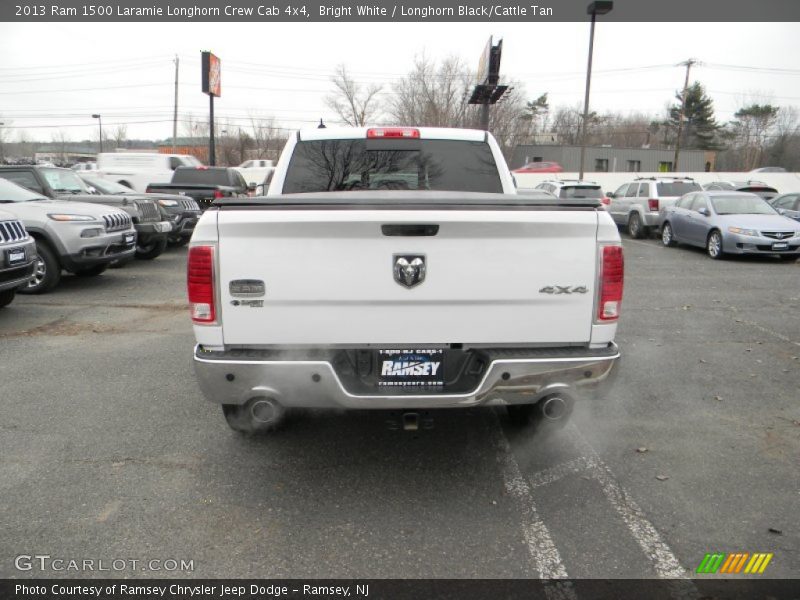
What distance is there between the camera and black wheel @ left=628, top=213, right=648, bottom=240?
18.0 m

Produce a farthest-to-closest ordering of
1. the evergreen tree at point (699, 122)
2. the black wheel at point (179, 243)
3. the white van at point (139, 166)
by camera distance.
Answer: the evergreen tree at point (699, 122), the white van at point (139, 166), the black wheel at point (179, 243)

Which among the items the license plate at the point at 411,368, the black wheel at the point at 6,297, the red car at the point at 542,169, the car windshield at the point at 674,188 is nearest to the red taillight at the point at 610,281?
the license plate at the point at 411,368

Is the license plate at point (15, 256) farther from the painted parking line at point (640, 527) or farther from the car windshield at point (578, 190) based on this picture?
the car windshield at point (578, 190)

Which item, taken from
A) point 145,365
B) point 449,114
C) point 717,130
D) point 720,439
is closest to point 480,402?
point 720,439

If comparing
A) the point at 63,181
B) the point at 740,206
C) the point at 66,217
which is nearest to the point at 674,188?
the point at 740,206

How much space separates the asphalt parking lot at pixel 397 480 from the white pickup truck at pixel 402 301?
A: 566 millimetres

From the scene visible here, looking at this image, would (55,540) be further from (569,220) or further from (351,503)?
(569,220)

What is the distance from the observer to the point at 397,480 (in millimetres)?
3488

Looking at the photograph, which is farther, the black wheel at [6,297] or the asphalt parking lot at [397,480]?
the black wheel at [6,297]

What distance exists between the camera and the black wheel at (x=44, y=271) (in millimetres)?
8859

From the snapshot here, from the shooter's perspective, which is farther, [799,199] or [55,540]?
[799,199]

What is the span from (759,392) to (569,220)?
322 cm

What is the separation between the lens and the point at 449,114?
142 ft

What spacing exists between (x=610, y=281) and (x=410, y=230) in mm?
1058
